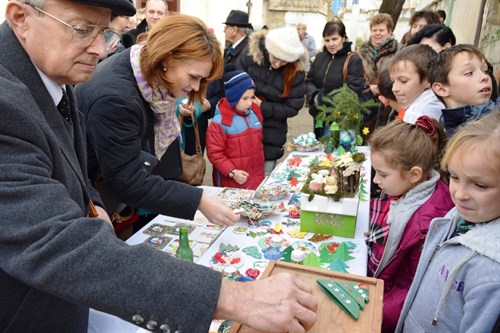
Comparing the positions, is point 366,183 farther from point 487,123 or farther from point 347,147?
point 487,123

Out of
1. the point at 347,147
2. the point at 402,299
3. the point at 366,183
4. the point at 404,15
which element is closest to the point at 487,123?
the point at 402,299

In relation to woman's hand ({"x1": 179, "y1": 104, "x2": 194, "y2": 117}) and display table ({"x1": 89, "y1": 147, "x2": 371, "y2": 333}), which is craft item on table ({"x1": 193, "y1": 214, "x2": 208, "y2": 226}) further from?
woman's hand ({"x1": 179, "y1": 104, "x2": 194, "y2": 117})

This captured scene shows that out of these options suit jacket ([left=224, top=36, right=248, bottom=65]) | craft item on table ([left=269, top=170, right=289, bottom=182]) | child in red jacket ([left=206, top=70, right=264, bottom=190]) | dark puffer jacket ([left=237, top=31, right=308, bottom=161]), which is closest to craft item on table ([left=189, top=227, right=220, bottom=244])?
craft item on table ([left=269, top=170, right=289, bottom=182])

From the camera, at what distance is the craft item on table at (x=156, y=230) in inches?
87.7

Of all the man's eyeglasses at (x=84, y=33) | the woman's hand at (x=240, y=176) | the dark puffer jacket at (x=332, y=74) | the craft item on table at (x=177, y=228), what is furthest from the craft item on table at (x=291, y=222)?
the dark puffer jacket at (x=332, y=74)

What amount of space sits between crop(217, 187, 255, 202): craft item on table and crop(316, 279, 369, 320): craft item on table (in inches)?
58.4

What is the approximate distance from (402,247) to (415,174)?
15.3 inches

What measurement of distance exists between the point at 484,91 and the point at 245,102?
187cm

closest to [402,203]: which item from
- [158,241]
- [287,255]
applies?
[287,255]

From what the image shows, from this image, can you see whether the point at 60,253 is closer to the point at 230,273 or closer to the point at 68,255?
the point at 68,255

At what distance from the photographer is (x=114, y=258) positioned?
896 mm

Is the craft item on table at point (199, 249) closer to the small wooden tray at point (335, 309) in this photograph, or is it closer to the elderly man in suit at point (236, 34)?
the small wooden tray at point (335, 309)

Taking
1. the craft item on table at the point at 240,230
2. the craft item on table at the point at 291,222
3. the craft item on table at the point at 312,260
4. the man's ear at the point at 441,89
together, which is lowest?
the craft item on table at the point at 291,222

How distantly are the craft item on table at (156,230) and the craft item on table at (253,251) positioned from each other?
501 mm
